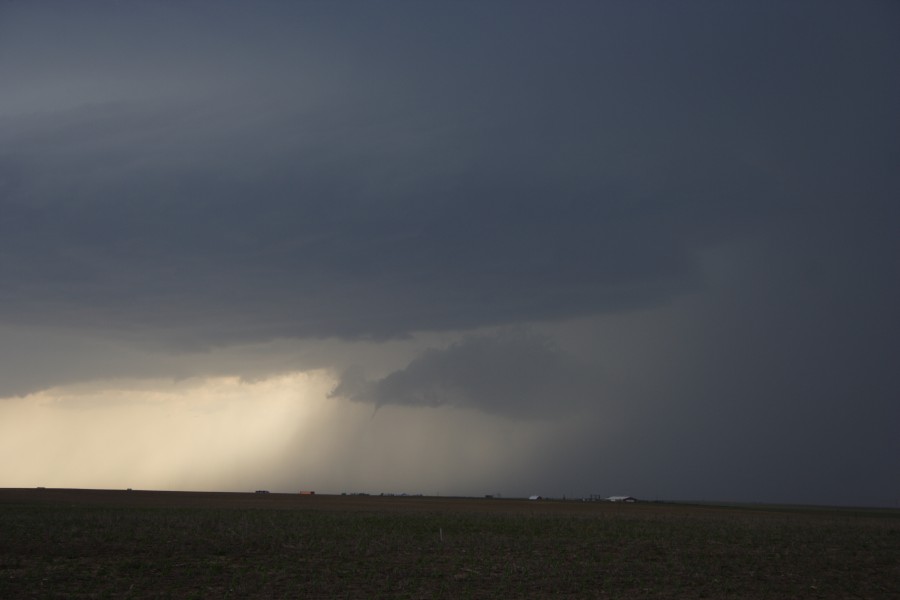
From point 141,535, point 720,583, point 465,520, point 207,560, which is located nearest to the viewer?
point 720,583

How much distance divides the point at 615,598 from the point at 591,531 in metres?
21.3

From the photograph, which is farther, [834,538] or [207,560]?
[834,538]

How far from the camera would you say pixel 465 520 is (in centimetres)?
6184

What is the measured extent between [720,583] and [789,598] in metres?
2.95

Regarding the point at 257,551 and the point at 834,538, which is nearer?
the point at 257,551

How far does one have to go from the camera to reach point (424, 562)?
36.9 m

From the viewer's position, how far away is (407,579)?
32875 millimetres

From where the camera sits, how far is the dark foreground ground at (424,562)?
3108 cm

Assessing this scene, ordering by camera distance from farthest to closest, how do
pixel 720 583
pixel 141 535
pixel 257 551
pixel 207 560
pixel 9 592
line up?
pixel 141 535 → pixel 257 551 → pixel 207 560 → pixel 720 583 → pixel 9 592

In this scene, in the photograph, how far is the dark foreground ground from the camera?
31078 millimetres

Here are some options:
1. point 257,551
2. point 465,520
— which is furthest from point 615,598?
point 465,520

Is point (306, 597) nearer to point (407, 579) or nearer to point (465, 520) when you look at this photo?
point (407, 579)

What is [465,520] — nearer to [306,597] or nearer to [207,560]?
[207,560]

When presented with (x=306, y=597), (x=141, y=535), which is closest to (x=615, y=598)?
(x=306, y=597)
